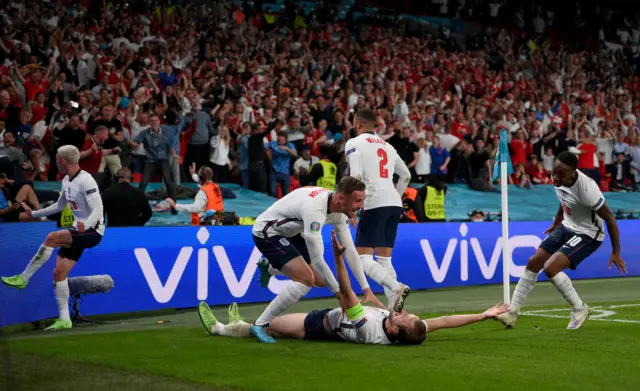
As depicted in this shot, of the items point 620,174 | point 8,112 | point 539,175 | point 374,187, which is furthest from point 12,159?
point 620,174

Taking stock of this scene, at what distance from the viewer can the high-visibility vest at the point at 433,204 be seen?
19531 mm

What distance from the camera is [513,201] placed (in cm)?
2519

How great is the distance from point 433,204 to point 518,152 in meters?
7.15

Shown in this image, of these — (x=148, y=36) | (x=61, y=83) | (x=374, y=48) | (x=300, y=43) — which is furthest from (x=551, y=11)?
(x=61, y=83)

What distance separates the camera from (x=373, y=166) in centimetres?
1138

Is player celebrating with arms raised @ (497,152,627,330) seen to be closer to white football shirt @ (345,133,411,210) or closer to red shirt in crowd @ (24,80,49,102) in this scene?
white football shirt @ (345,133,411,210)

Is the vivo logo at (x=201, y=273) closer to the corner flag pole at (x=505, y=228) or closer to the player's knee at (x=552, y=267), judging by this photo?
the corner flag pole at (x=505, y=228)

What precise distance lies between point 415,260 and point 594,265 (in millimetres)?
4597

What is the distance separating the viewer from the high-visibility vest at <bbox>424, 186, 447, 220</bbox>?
1953cm

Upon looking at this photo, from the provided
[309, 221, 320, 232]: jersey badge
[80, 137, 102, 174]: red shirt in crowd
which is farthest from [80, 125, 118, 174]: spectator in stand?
[309, 221, 320, 232]: jersey badge

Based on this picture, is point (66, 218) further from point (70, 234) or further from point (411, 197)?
point (411, 197)

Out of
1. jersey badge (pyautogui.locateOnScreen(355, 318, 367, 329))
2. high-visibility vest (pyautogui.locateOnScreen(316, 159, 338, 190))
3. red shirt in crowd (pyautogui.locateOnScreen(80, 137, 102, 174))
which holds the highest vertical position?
red shirt in crowd (pyautogui.locateOnScreen(80, 137, 102, 174))

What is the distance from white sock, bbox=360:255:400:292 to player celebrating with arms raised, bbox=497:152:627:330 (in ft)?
4.39

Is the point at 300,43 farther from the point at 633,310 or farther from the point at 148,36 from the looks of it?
the point at 633,310
